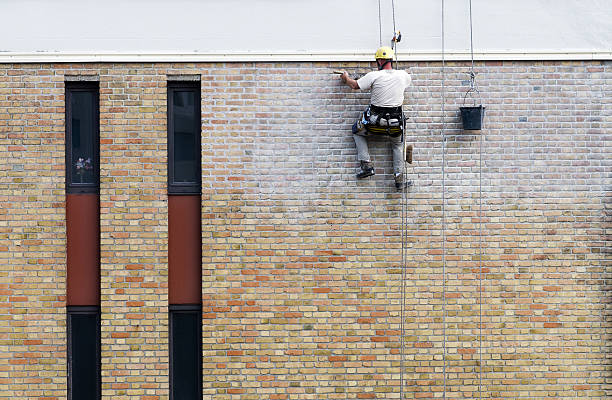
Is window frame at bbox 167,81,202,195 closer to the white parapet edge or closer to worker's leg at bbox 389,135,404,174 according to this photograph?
the white parapet edge

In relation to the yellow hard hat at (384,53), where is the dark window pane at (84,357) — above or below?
below

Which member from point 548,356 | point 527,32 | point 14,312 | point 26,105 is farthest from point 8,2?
point 548,356

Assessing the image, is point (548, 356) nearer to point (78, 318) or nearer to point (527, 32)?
point (527, 32)

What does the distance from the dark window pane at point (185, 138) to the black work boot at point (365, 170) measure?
208 cm

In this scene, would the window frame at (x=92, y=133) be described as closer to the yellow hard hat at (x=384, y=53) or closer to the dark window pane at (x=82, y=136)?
the dark window pane at (x=82, y=136)

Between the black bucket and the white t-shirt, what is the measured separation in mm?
867

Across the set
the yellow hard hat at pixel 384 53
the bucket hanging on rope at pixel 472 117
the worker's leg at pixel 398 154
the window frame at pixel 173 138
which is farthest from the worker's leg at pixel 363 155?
the window frame at pixel 173 138

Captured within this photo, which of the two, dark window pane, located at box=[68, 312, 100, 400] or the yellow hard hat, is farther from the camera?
dark window pane, located at box=[68, 312, 100, 400]

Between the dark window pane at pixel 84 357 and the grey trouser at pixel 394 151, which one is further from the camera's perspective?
the dark window pane at pixel 84 357

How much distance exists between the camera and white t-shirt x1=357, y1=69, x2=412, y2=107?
785cm

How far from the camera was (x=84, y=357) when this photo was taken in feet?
27.3

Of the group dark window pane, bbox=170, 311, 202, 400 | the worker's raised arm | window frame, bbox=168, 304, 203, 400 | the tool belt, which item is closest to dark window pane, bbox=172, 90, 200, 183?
window frame, bbox=168, 304, 203, 400

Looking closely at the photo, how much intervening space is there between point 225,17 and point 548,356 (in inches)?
233

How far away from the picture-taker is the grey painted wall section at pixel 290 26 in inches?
323
